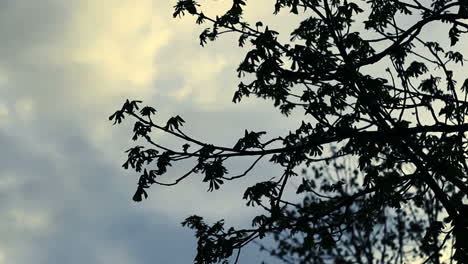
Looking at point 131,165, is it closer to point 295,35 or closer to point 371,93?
point 371,93

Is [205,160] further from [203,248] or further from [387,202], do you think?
[387,202]

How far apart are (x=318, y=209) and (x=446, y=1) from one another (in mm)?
4300

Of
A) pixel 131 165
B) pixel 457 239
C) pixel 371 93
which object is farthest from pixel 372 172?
pixel 131 165

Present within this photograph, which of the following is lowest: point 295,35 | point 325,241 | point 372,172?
point 325,241

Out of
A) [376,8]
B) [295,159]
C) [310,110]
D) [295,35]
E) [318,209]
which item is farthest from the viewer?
[295,35]

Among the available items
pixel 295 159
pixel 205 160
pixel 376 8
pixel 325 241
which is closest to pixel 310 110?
pixel 295 159

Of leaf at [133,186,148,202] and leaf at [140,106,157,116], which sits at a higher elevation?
leaf at [140,106,157,116]

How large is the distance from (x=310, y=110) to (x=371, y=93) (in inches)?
52.0

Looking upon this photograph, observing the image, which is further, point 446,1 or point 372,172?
point 446,1

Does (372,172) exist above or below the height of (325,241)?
above

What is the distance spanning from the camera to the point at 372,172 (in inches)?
364

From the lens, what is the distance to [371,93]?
9.16m

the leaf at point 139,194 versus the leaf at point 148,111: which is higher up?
the leaf at point 148,111

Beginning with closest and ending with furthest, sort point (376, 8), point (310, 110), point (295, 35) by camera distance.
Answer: point (310, 110), point (376, 8), point (295, 35)
